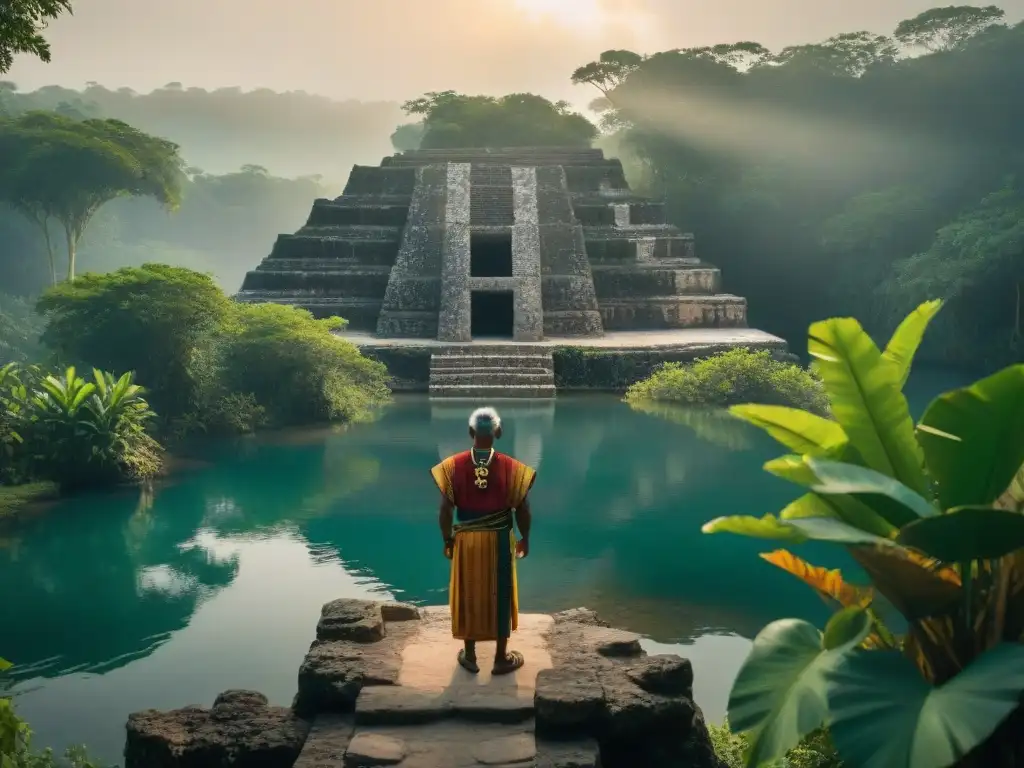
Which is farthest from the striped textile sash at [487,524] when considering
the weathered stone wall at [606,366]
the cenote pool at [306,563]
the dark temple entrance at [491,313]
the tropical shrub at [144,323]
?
the dark temple entrance at [491,313]

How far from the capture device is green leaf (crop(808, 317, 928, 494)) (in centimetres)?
354

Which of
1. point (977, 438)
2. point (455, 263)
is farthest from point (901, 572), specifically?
point (455, 263)

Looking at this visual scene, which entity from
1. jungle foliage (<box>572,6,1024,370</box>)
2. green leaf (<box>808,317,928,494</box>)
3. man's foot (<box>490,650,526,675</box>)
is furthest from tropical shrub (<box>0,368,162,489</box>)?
jungle foliage (<box>572,6,1024,370</box>)

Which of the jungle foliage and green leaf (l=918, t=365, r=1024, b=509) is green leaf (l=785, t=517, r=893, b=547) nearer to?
green leaf (l=918, t=365, r=1024, b=509)

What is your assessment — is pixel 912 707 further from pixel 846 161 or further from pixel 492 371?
pixel 846 161

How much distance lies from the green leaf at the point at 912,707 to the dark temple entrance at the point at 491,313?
1921cm

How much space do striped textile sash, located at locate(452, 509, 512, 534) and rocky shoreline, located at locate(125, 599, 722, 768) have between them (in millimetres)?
629

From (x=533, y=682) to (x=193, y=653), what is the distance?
2.50 metres

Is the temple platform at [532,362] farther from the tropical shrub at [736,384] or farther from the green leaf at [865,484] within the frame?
the green leaf at [865,484]

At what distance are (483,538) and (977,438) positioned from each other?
2077 millimetres

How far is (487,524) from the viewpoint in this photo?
450 cm

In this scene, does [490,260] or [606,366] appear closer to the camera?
[606,366]

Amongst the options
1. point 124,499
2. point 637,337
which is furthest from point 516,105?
point 124,499

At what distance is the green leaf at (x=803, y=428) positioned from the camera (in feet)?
12.2
